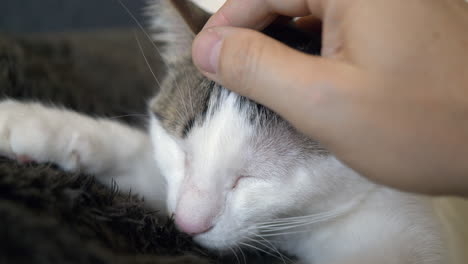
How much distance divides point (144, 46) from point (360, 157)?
1443 millimetres

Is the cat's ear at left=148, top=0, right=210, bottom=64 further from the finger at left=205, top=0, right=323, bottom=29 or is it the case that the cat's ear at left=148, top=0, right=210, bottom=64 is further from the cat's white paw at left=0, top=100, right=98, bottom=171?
the cat's white paw at left=0, top=100, right=98, bottom=171

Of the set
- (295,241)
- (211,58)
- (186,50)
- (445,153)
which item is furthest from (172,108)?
(445,153)

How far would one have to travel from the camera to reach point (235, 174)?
2.50ft

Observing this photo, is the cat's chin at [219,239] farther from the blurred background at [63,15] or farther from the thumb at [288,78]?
the blurred background at [63,15]

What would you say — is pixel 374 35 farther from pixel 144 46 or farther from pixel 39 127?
pixel 144 46

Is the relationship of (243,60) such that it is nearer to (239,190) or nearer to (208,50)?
(208,50)

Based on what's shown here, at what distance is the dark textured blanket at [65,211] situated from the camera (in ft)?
1.65

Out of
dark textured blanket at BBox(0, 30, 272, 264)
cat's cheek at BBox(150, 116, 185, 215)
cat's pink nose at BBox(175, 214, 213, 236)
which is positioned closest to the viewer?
dark textured blanket at BBox(0, 30, 272, 264)

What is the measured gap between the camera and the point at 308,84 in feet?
1.90

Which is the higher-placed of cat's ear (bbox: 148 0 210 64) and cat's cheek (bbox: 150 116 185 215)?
cat's ear (bbox: 148 0 210 64)

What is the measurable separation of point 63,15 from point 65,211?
184 cm

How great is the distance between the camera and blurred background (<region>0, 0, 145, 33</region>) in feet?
6.59

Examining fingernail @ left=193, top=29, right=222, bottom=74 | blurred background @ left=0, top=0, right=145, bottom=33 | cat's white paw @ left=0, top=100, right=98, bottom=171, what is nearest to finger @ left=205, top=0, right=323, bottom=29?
fingernail @ left=193, top=29, right=222, bottom=74

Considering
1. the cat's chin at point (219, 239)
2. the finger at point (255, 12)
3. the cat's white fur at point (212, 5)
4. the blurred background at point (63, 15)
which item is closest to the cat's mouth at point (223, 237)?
the cat's chin at point (219, 239)
